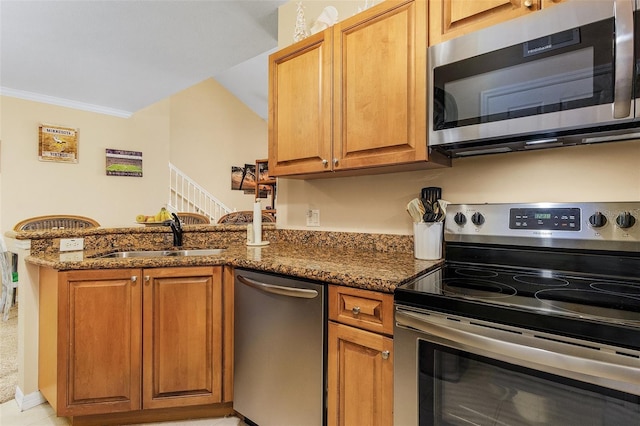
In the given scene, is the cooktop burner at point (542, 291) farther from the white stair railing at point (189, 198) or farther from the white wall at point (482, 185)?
the white stair railing at point (189, 198)

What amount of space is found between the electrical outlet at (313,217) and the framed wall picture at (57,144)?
3.82 metres

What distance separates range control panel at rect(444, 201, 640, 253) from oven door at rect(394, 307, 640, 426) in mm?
632

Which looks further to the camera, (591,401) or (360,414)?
(360,414)

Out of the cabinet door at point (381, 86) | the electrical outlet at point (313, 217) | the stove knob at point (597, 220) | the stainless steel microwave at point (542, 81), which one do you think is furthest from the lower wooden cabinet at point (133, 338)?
the stove knob at point (597, 220)

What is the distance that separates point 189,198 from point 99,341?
14.5 ft

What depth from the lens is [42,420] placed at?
1.78m

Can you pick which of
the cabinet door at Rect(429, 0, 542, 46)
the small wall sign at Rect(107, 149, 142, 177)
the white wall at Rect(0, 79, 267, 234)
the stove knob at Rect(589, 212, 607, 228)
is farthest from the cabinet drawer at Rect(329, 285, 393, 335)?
the small wall sign at Rect(107, 149, 142, 177)

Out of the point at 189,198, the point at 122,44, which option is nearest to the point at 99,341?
the point at 122,44

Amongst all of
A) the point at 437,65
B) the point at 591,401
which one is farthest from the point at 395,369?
the point at 437,65

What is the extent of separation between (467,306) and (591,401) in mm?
330

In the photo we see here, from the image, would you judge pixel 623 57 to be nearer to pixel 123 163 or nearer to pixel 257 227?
pixel 257 227

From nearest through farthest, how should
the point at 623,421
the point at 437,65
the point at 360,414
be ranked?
the point at 623,421
the point at 360,414
the point at 437,65

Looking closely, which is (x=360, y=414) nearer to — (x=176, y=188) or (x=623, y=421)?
(x=623, y=421)

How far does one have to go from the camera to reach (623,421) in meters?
0.76
